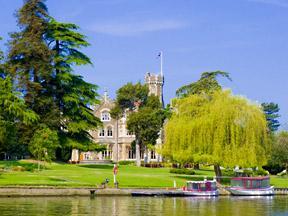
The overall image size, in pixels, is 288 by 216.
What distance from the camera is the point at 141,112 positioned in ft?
313

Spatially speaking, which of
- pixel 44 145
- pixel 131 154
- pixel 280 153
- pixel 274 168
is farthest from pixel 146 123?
pixel 44 145

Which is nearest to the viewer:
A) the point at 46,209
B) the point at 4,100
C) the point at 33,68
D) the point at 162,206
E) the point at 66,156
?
the point at 46,209

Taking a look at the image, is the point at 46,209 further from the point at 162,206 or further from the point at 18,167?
the point at 18,167

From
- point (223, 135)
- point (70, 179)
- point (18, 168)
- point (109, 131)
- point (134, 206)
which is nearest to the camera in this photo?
point (134, 206)

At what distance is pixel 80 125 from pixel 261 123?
896 inches

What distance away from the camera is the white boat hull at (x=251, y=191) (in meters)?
58.2

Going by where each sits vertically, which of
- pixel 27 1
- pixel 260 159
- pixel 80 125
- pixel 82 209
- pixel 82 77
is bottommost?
pixel 82 209

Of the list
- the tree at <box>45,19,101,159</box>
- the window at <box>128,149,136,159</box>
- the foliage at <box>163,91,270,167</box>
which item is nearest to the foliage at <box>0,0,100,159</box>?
the tree at <box>45,19,101,159</box>

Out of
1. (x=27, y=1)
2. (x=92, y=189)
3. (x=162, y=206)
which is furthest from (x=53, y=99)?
(x=162, y=206)

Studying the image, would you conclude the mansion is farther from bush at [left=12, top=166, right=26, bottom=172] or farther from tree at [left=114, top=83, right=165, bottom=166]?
bush at [left=12, top=166, right=26, bottom=172]

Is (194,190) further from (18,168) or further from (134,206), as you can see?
(18,168)

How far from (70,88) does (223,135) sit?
22851 millimetres

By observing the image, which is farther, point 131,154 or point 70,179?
point 131,154

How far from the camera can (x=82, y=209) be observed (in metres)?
39.4
